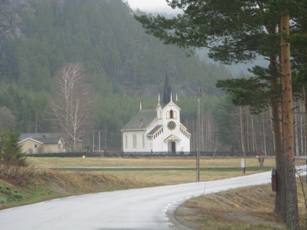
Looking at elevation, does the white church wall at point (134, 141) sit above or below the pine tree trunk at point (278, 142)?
above

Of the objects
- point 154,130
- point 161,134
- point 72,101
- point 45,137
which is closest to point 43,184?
point 72,101

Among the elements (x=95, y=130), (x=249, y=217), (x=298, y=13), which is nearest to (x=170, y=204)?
(x=249, y=217)

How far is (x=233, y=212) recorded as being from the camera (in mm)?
26078

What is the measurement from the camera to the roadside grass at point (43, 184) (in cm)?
2853

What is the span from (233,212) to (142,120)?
97509 millimetres

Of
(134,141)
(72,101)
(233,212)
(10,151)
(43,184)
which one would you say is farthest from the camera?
(134,141)

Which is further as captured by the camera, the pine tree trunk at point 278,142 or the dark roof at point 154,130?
the dark roof at point 154,130

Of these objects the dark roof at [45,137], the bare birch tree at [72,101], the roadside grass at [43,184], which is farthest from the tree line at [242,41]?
the dark roof at [45,137]

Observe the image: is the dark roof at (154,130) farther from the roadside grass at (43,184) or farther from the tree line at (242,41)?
the tree line at (242,41)

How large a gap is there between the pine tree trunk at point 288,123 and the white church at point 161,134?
9292 centimetres

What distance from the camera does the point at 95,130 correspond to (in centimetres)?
16075

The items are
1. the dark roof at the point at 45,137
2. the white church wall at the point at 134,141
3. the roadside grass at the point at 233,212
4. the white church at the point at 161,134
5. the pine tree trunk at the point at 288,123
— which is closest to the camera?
the pine tree trunk at the point at 288,123

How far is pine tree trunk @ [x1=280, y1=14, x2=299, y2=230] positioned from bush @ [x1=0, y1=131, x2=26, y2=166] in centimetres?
1794

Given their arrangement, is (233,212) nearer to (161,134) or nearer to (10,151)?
(10,151)
